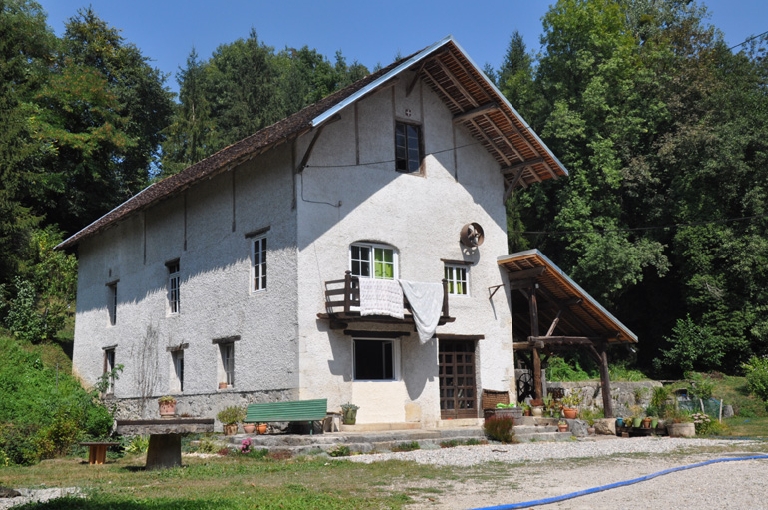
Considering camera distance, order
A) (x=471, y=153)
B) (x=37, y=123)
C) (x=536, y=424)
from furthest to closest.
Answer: (x=37, y=123) → (x=471, y=153) → (x=536, y=424)

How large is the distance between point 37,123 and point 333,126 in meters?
20.2

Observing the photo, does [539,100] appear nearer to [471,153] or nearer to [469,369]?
[471,153]

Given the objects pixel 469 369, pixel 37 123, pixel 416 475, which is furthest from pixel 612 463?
pixel 37 123

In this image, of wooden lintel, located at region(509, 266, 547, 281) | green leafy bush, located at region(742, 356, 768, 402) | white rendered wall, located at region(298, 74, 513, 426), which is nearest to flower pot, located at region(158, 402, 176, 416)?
white rendered wall, located at region(298, 74, 513, 426)

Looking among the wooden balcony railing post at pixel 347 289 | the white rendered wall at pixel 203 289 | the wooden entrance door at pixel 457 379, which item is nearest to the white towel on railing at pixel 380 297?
the wooden balcony railing post at pixel 347 289

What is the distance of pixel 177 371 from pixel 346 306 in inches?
296

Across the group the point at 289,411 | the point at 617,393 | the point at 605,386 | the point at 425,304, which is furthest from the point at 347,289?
the point at 617,393

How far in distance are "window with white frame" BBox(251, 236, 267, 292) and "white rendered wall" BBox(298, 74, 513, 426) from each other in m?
1.68

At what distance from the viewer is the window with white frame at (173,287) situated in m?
22.4

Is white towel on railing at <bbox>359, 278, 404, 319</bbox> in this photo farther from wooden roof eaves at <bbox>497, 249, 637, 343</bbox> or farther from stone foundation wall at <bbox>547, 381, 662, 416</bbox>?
→ stone foundation wall at <bbox>547, 381, 662, 416</bbox>

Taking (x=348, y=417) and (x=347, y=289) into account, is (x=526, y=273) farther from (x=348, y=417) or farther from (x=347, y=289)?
(x=348, y=417)

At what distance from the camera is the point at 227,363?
65.7 feet

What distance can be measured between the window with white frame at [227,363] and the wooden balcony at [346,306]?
3588 mm

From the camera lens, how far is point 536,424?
757 inches
